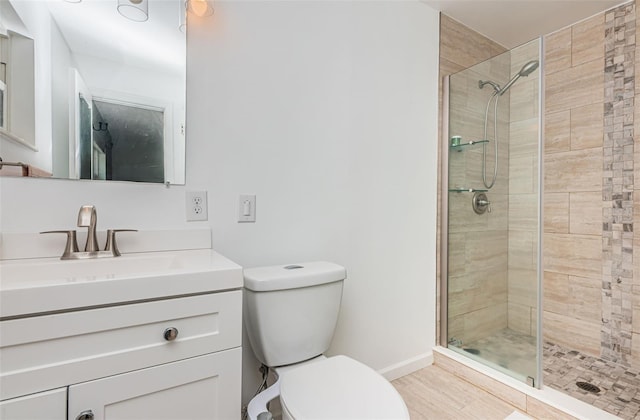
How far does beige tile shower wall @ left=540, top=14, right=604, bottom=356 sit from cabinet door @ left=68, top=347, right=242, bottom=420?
7.78 feet

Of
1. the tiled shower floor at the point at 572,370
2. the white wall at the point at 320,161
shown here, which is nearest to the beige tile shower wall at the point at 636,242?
the tiled shower floor at the point at 572,370

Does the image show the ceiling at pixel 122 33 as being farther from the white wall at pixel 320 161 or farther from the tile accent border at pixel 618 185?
the tile accent border at pixel 618 185

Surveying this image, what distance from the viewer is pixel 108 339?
80cm

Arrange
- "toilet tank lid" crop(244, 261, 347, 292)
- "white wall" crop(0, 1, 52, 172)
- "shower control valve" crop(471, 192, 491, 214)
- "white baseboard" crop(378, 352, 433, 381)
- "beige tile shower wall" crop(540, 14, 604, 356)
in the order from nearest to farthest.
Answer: "white wall" crop(0, 1, 52, 172) → "toilet tank lid" crop(244, 261, 347, 292) → "white baseboard" crop(378, 352, 433, 381) → "shower control valve" crop(471, 192, 491, 214) → "beige tile shower wall" crop(540, 14, 604, 356)

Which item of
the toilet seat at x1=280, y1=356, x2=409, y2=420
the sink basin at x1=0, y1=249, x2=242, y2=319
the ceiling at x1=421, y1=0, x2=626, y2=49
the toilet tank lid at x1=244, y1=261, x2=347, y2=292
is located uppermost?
the ceiling at x1=421, y1=0, x2=626, y2=49

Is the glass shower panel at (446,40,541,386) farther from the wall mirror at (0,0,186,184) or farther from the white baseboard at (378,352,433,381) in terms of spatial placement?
the wall mirror at (0,0,186,184)

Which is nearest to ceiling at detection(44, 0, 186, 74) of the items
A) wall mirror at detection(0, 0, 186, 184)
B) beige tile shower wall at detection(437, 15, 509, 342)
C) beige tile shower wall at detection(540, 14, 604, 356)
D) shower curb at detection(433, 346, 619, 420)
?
wall mirror at detection(0, 0, 186, 184)

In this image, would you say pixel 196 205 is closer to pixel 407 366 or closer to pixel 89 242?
pixel 89 242

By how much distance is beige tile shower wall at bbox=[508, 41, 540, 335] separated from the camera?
173 centimetres

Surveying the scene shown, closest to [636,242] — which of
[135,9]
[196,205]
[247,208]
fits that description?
[247,208]

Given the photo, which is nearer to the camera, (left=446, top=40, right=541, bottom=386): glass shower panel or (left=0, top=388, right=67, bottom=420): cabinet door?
(left=0, top=388, right=67, bottom=420): cabinet door

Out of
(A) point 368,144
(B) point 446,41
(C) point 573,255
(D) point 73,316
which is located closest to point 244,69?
(A) point 368,144

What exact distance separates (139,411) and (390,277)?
55.6 inches

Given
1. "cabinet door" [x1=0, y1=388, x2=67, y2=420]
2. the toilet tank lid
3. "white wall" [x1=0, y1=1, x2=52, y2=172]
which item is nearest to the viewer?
"cabinet door" [x1=0, y1=388, x2=67, y2=420]
